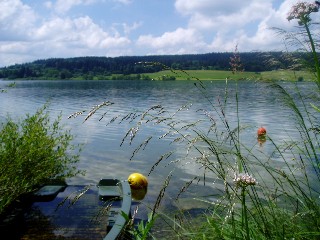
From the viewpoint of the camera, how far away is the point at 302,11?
3.78 m

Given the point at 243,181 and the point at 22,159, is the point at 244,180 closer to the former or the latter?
the point at 243,181

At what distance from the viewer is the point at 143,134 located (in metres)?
29.5

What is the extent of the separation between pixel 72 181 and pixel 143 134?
13.0m

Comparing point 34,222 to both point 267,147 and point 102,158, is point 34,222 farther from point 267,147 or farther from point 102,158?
point 267,147

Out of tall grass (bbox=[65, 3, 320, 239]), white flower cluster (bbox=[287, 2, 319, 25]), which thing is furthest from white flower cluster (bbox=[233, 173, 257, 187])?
white flower cluster (bbox=[287, 2, 319, 25])

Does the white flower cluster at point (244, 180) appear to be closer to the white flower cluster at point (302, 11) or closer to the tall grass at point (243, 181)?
the tall grass at point (243, 181)

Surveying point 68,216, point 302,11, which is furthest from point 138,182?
point 302,11

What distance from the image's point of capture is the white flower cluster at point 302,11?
12.3ft

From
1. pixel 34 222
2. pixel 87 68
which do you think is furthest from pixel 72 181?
pixel 87 68

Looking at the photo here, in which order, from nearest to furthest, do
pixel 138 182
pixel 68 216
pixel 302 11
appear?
pixel 302 11, pixel 68 216, pixel 138 182

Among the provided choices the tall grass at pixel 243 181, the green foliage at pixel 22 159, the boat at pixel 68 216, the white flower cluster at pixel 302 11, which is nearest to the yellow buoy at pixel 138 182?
the boat at pixel 68 216

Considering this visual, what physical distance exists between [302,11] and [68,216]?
891 centimetres

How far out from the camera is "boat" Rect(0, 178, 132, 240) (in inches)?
355

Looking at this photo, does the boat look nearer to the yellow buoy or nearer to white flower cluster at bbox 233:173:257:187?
the yellow buoy
